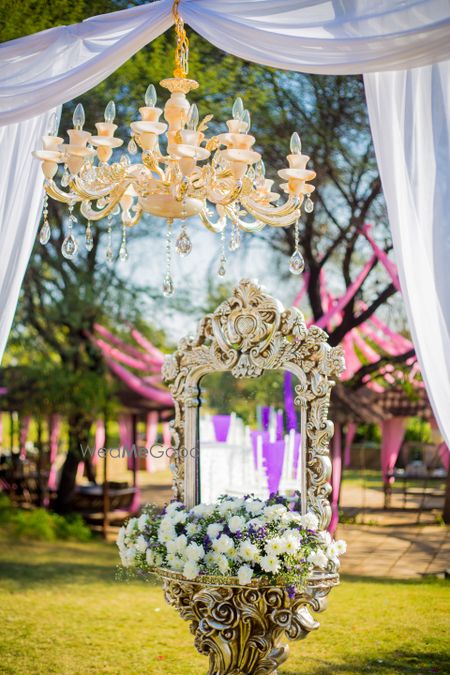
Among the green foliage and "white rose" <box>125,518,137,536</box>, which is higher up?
"white rose" <box>125,518,137,536</box>

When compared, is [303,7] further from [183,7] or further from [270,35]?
[183,7]

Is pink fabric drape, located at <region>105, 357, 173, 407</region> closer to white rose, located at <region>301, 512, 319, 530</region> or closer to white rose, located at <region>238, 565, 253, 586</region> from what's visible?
white rose, located at <region>301, 512, 319, 530</region>

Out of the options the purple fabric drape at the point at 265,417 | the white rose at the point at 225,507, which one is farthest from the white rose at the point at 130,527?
the purple fabric drape at the point at 265,417

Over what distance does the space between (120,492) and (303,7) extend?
8396mm

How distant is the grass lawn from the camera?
5262 mm

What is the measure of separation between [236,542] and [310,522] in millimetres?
355

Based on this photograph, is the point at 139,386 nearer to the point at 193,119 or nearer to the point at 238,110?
the point at 193,119

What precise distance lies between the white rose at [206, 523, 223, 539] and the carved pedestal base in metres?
0.20

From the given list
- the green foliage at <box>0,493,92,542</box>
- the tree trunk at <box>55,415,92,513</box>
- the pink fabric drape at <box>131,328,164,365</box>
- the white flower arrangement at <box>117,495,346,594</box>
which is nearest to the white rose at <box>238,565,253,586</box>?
the white flower arrangement at <box>117,495,346,594</box>

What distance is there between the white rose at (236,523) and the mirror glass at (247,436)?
469 mm

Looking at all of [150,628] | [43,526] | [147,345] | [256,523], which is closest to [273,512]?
[256,523]

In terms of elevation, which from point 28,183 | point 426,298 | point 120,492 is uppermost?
point 28,183

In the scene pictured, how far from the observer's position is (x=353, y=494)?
13.4 meters

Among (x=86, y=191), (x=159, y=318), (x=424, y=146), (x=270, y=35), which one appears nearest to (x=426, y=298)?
(x=424, y=146)
